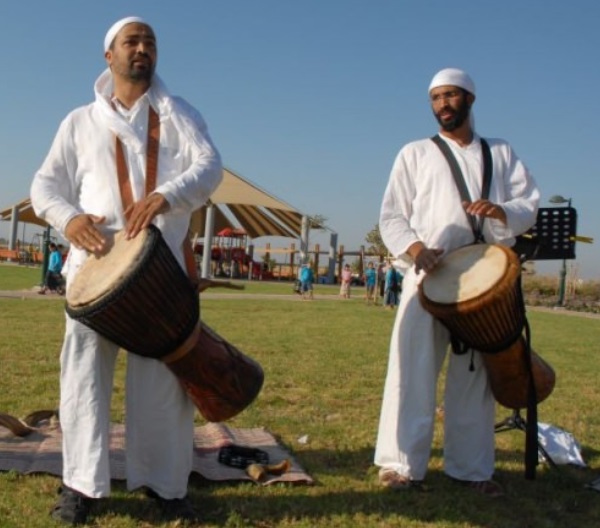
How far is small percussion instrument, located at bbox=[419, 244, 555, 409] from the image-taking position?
3.30m

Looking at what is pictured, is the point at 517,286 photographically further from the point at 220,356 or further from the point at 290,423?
the point at 290,423

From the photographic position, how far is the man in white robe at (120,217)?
298 cm

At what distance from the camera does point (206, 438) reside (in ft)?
14.3

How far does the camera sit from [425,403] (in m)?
3.66

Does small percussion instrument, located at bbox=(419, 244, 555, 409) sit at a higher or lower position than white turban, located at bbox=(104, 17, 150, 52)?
lower

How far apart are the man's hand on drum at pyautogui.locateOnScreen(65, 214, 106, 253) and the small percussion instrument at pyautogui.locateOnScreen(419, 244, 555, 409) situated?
4.84ft

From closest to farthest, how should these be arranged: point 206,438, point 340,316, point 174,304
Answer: point 174,304 < point 206,438 < point 340,316

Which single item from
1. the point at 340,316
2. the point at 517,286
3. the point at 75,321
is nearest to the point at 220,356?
the point at 75,321

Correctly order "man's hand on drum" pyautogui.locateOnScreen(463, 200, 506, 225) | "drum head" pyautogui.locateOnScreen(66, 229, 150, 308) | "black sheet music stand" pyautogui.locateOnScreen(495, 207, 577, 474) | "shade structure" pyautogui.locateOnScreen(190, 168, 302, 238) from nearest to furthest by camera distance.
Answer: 1. "drum head" pyautogui.locateOnScreen(66, 229, 150, 308)
2. "man's hand on drum" pyautogui.locateOnScreen(463, 200, 506, 225)
3. "black sheet music stand" pyautogui.locateOnScreen(495, 207, 577, 474)
4. "shade structure" pyautogui.locateOnScreen(190, 168, 302, 238)

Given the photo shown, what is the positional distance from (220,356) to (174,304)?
1.12ft

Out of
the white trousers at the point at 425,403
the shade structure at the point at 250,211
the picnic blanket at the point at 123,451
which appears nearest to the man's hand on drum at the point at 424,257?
the white trousers at the point at 425,403

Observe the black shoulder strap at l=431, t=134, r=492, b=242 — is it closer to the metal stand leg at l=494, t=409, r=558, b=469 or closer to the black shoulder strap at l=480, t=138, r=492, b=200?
the black shoulder strap at l=480, t=138, r=492, b=200

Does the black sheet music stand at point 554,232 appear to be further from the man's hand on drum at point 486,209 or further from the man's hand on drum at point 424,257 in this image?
the man's hand on drum at point 424,257

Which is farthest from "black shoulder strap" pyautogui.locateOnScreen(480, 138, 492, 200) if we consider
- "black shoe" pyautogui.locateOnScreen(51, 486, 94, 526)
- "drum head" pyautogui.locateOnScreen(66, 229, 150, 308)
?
"black shoe" pyautogui.locateOnScreen(51, 486, 94, 526)
